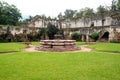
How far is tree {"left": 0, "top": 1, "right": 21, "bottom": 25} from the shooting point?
46.8m

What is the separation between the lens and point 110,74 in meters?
7.72

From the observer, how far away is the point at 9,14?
50.8 metres

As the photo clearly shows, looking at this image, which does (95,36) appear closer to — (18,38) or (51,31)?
(51,31)

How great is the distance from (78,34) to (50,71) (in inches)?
987

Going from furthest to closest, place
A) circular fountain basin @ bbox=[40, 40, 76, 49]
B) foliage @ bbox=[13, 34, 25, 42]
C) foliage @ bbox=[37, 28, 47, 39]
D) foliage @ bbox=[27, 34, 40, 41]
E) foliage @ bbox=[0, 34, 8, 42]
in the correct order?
foliage @ bbox=[37, 28, 47, 39] → foliage @ bbox=[27, 34, 40, 41] → foliage @ bbox=[13, 34, 25, 42] → foliage @ bbox=[0, 34, 8, 42] → circular fountain basin @ bbox=[40, 40, 76, 49]

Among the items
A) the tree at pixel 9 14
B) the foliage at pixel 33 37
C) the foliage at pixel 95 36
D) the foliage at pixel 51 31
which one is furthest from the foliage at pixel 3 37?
the tree at pixel 9 14

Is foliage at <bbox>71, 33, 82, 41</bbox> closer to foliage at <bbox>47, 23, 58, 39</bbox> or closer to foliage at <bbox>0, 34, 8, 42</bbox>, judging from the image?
foliage at <bbox>47, 23, 58, 39</bbox>

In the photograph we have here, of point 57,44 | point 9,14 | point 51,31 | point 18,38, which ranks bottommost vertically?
point 57,44

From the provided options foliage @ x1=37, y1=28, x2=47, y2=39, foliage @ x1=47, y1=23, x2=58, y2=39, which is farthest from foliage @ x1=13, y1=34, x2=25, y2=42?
foliage @ x1=47, y1=23, x2=58, y2=39

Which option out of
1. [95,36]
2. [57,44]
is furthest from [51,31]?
[57,44]

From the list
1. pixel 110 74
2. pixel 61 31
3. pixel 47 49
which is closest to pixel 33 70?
pixel 110 74

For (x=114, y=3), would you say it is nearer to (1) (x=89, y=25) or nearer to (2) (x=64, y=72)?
(1) (x=89, y=25)

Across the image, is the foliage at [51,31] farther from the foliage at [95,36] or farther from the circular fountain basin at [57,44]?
the circular fountain basin at [57,44]

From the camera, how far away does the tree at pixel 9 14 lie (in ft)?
154
